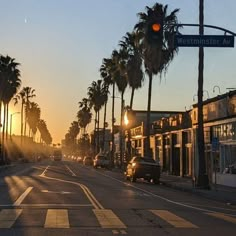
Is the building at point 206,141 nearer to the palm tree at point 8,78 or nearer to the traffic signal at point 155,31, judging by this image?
the traffic signal at point 155,31

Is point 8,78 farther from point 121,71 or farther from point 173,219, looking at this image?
point 173,219

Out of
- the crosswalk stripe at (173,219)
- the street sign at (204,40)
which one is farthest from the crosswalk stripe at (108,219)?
the street sign at (204,40)

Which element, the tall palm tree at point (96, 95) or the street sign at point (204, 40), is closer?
the street sign at point (204, 40)

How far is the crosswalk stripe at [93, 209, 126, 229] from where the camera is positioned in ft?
47.2

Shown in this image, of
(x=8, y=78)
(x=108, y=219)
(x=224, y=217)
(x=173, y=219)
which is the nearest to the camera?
(x=108, y=219)

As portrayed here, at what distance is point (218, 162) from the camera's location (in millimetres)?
38656

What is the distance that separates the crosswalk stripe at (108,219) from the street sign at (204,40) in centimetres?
904

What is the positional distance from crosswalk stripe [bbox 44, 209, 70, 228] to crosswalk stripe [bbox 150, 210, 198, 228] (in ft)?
9.24

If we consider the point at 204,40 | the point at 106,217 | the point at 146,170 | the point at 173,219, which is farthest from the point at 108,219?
the point at 146,170

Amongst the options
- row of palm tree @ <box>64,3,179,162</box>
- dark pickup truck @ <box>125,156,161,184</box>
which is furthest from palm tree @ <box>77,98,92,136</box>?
dark pickup truck @ <box>125,156,161,184</box>

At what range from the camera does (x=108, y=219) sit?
15.9 m

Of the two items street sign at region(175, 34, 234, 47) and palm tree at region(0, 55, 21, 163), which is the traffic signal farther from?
palm tree at region(0, 55, 21, 163)

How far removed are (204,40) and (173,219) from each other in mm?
10383

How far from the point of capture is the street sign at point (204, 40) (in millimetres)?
24250
